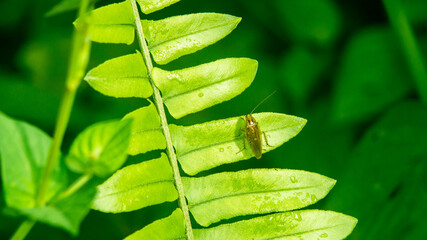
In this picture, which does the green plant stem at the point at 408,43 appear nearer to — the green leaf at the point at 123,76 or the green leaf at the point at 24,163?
the green leaf at the point at 123,76

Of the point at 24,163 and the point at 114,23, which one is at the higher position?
the point at 114,23

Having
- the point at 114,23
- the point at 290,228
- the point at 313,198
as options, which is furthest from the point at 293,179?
the point at 114,23

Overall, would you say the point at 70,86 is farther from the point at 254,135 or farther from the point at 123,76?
the point at 254,135

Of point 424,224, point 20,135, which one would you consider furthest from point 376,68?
point 20,135

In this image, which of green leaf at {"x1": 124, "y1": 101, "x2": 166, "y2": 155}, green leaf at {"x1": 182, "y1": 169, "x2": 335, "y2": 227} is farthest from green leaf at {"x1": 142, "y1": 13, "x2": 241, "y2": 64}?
green leaf at {"x1": 182, "y1": 169, "x2": 335, "y2": 227}

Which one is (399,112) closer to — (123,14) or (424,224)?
(424,224)

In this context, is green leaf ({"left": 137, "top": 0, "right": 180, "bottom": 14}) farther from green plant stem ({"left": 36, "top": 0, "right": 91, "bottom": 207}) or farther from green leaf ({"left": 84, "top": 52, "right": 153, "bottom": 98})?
green plant stem ({"left": 36, "top": 0, "right": 91, "bottom": 207})
